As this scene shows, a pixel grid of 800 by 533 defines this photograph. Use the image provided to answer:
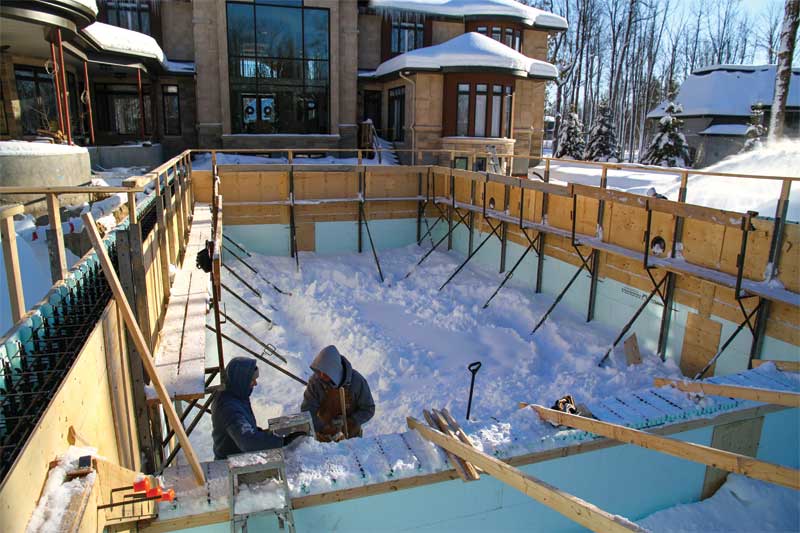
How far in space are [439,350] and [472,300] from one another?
2675 millimetres

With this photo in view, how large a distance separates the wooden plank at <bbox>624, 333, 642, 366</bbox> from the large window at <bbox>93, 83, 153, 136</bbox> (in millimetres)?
20308

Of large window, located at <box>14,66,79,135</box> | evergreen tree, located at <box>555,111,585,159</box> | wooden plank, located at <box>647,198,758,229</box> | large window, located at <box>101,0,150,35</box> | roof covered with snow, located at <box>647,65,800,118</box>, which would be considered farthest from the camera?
evergreen tree, located at <box>555,111,585,159</box>

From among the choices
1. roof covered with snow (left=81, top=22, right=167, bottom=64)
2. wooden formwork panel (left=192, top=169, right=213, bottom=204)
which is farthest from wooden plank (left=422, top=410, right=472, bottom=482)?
roof covered with snow (left=81, top=22, right=167, bottom=64)

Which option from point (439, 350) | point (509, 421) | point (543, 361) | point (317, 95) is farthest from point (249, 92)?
point (509, 421)

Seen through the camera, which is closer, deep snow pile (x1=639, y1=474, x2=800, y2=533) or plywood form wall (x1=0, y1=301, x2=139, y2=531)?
plywood form wall (x1=0, y1=301, x2=139, y2=531)

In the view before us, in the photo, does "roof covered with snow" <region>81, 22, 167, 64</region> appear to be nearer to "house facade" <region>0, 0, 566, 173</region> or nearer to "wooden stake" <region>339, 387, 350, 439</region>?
"house facade" <region>0, 0, 566, 173</region>

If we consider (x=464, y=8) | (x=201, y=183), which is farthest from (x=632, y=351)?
(x=464, y=8)

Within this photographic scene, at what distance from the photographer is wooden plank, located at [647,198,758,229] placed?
771 cm

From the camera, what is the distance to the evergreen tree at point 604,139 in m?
36.8

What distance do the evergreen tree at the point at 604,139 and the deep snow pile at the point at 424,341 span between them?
85.8 feet

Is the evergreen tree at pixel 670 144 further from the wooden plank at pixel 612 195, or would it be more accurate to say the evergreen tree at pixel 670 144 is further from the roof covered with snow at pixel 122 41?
the roof covered with snow at pixel 122 41

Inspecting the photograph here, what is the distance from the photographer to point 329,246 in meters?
16.6

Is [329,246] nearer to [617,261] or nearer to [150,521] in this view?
[617,261]

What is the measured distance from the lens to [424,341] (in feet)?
35.5
